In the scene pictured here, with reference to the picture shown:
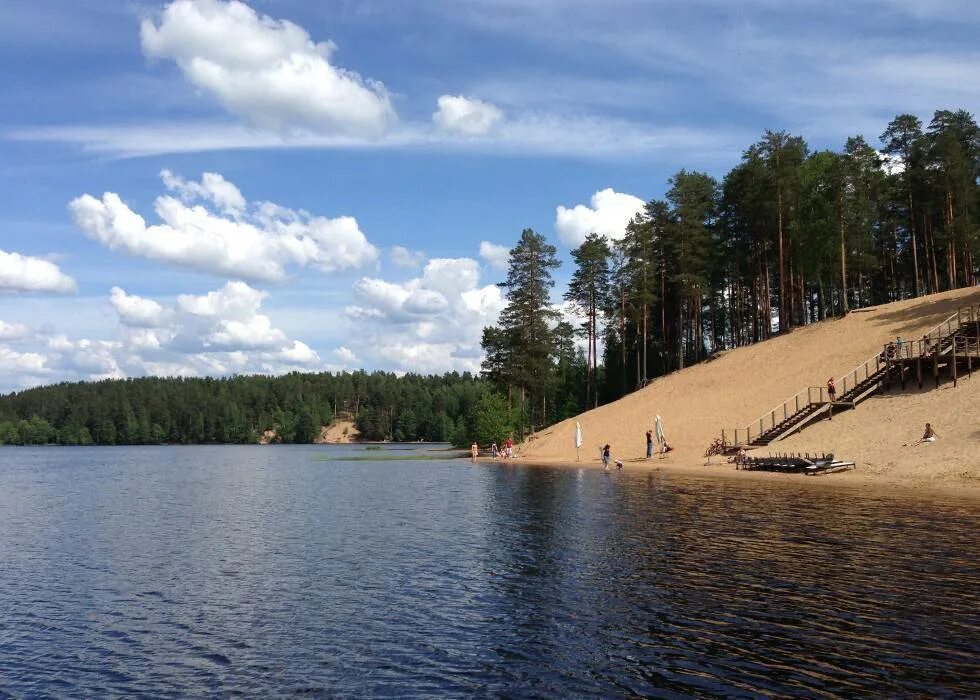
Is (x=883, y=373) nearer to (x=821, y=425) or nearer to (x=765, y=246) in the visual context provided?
(x=821, y=425)

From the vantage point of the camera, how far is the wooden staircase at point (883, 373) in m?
49.4

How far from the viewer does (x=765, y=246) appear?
257 feet

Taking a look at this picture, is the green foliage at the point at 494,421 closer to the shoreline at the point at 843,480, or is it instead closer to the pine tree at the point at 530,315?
the pine tree at the point at 530,315

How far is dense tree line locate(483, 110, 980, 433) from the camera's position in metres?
71.9

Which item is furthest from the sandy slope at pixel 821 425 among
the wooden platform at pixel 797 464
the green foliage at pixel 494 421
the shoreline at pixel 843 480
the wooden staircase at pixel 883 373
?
the green foliage at pixel 494 421

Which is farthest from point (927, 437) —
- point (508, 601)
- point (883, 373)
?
point (508, 601)

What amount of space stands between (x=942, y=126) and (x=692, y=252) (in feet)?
89.1

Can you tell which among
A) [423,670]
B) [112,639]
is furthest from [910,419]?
[112,639]

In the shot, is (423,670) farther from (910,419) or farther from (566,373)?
(566,373)

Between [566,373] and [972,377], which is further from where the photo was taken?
[566,373]

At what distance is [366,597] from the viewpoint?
18297 mm

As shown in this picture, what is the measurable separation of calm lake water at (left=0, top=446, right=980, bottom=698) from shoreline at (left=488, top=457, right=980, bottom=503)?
3.76m

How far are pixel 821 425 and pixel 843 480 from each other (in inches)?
437

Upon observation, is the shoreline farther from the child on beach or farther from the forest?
the forest
